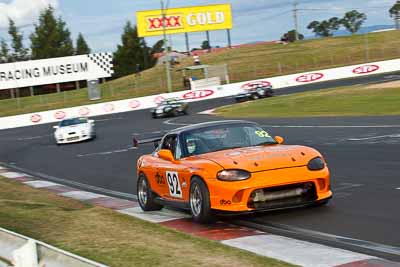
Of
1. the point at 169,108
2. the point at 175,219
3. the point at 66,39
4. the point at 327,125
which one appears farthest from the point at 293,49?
the point at 175,219

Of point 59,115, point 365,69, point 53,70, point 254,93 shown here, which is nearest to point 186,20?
point 53,70

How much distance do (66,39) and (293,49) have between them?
120 feet

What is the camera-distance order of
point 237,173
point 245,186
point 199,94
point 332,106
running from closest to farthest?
point 245,186 → point 237,173 → point 332,106 → point 199,94

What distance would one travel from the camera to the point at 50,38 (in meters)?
107

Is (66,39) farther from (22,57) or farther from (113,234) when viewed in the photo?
(113,234)

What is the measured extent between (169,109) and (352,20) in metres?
151

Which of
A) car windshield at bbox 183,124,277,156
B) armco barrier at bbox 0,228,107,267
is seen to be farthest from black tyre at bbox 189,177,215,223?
armco barrier at bbox 0,228,107,267

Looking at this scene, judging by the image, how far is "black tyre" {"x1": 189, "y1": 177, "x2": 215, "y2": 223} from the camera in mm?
8586

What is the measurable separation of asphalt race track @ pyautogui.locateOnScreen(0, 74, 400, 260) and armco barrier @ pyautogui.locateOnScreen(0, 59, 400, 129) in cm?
1932

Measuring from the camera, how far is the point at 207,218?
8.70m

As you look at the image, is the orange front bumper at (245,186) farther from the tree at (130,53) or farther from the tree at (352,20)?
the tree at (352,20)

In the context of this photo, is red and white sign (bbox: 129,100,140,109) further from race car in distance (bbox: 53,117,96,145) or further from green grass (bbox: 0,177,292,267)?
green grass (bbox: 0,177,292,267)

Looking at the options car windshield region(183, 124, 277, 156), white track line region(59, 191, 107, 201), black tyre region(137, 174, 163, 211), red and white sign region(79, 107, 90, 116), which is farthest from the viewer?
red and white sign region(79, 107, 90, 116)

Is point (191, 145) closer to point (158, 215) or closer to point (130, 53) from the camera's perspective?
point (158, 215)
